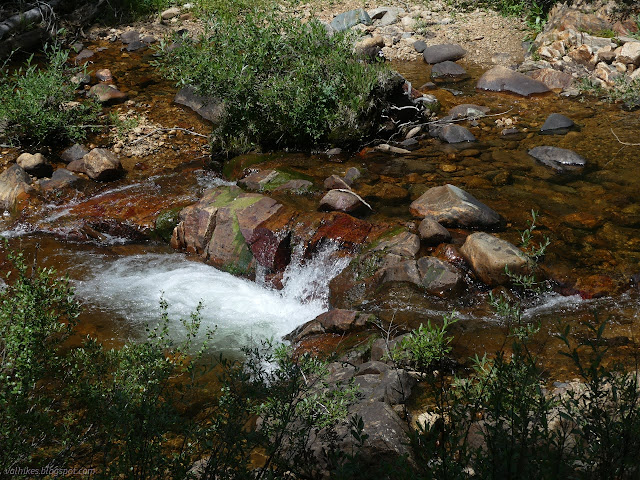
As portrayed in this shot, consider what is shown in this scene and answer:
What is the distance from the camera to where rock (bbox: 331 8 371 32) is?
1299 centimetres

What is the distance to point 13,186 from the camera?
773 cm

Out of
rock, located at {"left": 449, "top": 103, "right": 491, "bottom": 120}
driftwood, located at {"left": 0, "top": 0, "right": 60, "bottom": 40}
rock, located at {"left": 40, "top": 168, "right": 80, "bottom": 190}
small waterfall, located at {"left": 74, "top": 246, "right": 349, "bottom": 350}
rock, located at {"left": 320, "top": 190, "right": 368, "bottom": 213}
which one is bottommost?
small waterfall, located at {"left": 74, "top": 246, "right": 349, "bottom": 350}

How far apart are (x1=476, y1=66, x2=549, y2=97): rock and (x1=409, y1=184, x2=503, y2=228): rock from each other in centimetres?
444

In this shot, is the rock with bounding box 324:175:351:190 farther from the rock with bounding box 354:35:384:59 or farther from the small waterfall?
the rock with bounding box 354:35:384:59

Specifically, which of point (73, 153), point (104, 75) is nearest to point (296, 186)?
point (73, 153)

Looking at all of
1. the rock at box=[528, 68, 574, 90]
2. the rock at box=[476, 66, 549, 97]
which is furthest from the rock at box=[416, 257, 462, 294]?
the rock at box=[528, 68, 574, 90]

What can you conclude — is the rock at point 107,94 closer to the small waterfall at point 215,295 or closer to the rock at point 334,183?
the small waterfall at point 215,295

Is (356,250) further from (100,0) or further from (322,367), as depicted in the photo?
(100,0)

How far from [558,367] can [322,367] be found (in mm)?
2276

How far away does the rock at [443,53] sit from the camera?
39.3 feet

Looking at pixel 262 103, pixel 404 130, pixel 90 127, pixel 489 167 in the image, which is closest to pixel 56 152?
pixel 90 127

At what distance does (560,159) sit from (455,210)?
7.53 ft

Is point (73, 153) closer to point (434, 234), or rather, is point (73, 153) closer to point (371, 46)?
point (434, 234)

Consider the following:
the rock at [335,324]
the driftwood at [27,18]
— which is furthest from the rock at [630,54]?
the driftwood at [27,18]
